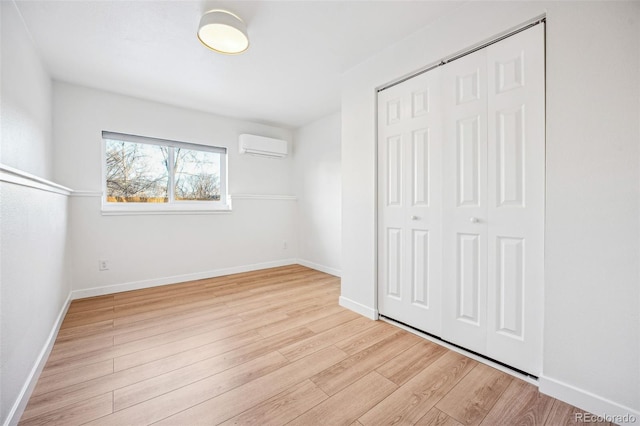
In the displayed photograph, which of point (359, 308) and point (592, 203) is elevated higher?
point (592, 203)

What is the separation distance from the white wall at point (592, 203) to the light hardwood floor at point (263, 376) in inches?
10.5

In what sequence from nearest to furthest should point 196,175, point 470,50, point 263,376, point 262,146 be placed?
A: point 263,376
point 470,50
point 196,175
point 262,146

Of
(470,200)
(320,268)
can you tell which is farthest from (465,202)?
(320,268)

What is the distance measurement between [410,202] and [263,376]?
158 cm

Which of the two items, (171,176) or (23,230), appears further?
(171,176)

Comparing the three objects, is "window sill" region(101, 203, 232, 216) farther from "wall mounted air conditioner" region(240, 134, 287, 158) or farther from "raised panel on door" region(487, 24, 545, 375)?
"raised panel on door" region(487, 24, 545, 375)

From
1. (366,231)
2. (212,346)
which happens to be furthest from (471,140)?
(212,346)

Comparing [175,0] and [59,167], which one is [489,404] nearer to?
[175,0]

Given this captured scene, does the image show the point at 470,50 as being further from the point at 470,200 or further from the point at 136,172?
the point at 136,172

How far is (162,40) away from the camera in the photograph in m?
2.05

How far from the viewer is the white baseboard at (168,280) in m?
2.89

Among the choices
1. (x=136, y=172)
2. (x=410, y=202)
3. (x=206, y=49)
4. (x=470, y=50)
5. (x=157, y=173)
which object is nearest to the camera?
(x=470, y=50)

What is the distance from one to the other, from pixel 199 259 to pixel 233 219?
→ 735mm

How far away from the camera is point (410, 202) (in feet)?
6.73
